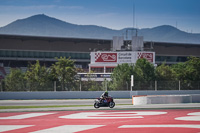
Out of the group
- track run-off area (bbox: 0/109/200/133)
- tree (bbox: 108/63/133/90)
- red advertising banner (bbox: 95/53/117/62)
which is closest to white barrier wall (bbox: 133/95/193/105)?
track run-off area (bbox: 0/109/200/133)

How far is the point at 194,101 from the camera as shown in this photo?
109 feet

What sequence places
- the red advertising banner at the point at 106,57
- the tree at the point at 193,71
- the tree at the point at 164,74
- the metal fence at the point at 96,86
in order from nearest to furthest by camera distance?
the metal fence at the point at 96,86, the tree at the point at 164,74, the tree at the point at 193,71, the red advertising banner at the point at 106,57

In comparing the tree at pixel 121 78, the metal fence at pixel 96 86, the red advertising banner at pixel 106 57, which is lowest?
the metal fence at pixel 96 86

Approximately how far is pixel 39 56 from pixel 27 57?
2.94m

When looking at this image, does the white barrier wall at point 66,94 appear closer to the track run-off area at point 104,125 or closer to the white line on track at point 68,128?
the track run-off area at point 104,125

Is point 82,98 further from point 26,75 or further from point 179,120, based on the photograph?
point 179,120

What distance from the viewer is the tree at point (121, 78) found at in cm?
4391

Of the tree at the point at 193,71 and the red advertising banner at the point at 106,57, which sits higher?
the red advertising banner at the point at 106,57

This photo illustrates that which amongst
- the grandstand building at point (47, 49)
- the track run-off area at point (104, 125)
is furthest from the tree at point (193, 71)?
the track run-off area at point (104, 125)

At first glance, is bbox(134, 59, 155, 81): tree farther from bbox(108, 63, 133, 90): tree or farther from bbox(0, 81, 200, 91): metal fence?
bbox(0, 81, 200, 91): metal fence

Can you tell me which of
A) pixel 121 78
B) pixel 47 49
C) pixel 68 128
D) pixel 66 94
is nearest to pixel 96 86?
pixel 66 94

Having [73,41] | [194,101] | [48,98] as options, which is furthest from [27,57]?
[194,101]

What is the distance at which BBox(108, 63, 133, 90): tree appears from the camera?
4391cm

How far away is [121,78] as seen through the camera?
47969mm
